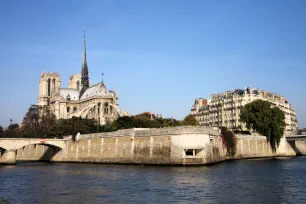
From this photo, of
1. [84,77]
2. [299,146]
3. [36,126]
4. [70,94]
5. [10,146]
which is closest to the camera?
[10,146]

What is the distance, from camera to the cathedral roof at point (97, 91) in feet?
424

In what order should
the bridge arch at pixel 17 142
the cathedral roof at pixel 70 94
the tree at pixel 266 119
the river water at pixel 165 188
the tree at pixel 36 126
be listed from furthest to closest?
the cathedral roof at pixel 70 94 < the tree at pixel 36 126 < the tree at pixel 266 119 < the bridge arch at pixel 17 142 < the river water at pixel 165 188

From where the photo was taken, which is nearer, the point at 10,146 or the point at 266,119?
the point at 10,146

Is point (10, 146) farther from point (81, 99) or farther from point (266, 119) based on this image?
point (81, 99)

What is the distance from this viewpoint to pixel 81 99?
138250 millimetres

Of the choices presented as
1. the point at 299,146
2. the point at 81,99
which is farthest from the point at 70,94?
the point at 299,146

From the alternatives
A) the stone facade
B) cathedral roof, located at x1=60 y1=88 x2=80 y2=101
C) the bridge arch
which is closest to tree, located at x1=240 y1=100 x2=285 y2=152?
the stone facade

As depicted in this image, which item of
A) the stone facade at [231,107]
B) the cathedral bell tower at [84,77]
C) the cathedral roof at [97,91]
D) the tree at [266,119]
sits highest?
the cathedral bell tower at [84,77]

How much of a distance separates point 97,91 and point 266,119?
214 ft

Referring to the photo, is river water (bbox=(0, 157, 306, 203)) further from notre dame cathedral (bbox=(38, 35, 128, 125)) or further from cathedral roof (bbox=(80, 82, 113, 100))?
cathedral roof (bbox=(80, 82, 113, 100))

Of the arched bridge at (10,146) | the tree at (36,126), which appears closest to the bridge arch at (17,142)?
the arched bridge at (10,146)

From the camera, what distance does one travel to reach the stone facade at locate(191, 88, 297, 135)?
381 feet

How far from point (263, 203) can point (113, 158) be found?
3944 cm

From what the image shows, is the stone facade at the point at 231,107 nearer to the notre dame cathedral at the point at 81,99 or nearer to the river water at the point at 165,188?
the notre dame cathedral at the point at 81,99
